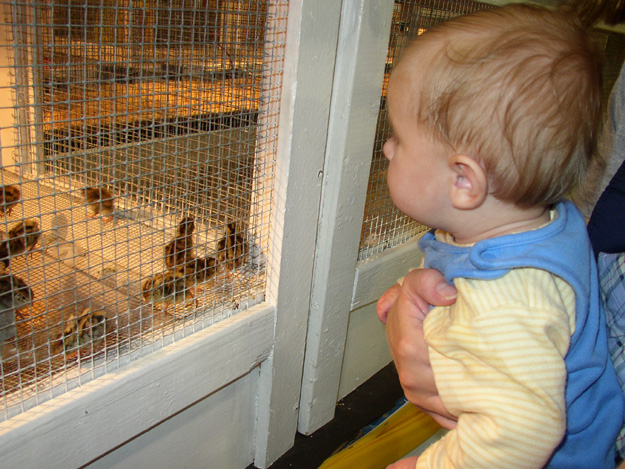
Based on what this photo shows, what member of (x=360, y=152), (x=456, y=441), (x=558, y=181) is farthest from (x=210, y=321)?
(x=558, y=181)

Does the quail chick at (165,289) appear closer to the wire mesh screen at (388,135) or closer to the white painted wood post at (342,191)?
the white painted wood post at (342,191)

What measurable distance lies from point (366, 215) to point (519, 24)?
110cm

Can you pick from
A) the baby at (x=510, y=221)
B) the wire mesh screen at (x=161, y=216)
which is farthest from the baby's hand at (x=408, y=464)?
the wire mesh screen at (x=161, y=216)

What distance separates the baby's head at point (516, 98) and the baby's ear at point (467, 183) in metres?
0.01

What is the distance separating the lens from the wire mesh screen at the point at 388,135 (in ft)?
5.35

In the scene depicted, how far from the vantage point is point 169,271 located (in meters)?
1.40

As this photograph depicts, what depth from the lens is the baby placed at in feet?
2.19

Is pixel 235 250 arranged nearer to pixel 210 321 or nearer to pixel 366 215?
pixel 210 321

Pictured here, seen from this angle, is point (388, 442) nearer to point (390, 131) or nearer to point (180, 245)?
point (180, 245)

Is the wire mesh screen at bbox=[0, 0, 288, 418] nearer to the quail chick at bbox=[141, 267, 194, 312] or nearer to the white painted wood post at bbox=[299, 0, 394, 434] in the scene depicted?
the quail chick at bbox=[141, 267, 194, 312]

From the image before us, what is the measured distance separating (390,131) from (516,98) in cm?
108

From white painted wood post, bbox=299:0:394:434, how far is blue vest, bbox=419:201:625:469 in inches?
24.6

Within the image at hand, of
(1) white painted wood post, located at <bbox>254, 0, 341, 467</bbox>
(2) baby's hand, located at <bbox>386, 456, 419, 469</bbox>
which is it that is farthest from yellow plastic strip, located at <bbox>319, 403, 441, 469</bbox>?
(2) baby's hand, located at <bbox>386, 456, 419, 469</bbox>

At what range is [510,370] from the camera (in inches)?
26.0
